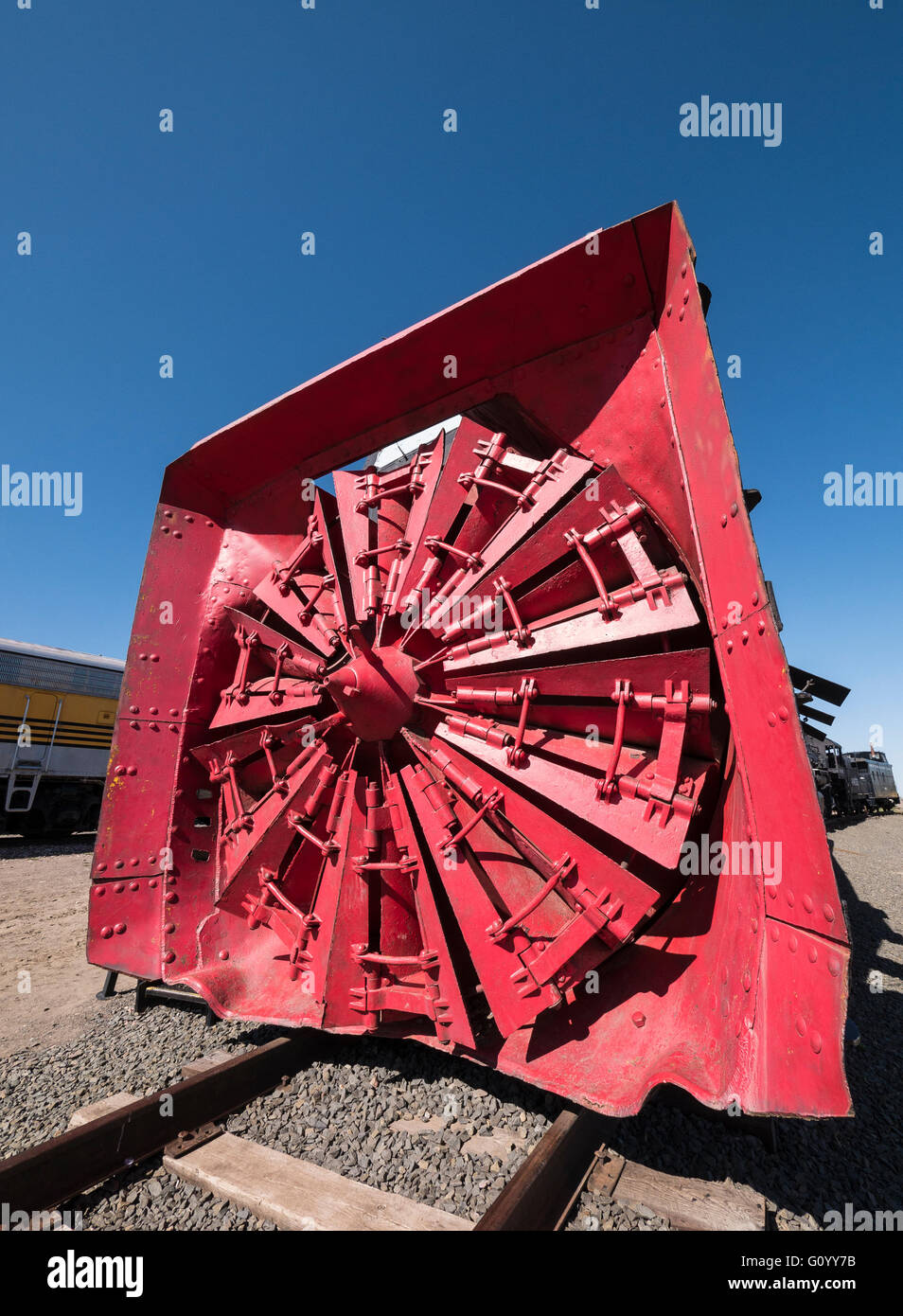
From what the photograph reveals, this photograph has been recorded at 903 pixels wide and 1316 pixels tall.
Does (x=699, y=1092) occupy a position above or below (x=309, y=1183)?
above

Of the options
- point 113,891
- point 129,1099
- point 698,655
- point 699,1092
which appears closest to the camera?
point 699,1092

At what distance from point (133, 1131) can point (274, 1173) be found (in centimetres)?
63

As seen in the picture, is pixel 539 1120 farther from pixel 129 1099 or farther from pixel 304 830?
pixel 129 1099

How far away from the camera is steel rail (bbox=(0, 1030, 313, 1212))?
227 cm

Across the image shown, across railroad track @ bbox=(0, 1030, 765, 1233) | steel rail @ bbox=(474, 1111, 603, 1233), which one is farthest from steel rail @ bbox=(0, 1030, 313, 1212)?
steel rail @ bbox=(474, 1111, 603, 1233)

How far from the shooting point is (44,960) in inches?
229

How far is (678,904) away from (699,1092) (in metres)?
0.79

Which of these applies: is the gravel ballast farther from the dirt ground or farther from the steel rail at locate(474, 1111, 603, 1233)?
the dirt ground

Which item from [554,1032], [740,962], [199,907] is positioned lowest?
[554,1032]

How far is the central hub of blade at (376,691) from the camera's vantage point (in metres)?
3.10

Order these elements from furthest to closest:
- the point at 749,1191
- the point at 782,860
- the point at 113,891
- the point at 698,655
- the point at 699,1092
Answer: the point at 113,891
the point at 698,655
the point at 749,1191
the point at 699,1092
the point at 782,860

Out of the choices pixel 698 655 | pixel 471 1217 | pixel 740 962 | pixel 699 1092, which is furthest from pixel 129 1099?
pixel 698 655

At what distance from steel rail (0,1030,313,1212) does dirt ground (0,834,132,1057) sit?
1.74 m

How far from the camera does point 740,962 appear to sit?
2.23 m
